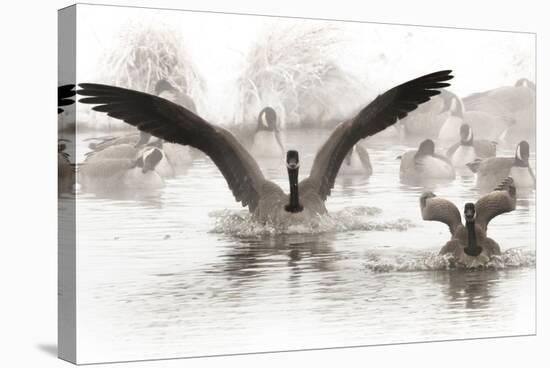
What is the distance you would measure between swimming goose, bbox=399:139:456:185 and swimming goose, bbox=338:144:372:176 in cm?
30

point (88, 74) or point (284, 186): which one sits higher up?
point (88, 74)

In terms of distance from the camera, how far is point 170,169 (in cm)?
959

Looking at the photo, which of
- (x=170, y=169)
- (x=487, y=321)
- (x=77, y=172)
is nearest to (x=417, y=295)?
(x=487, y=321)

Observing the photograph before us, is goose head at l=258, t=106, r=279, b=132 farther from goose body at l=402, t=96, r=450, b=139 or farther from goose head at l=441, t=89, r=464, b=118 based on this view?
goose head at l=441, t=89, r=464, b=118

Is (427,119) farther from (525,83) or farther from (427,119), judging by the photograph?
(525,83)

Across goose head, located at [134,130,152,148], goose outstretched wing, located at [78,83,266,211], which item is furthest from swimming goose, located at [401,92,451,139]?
goose head, located at [134,130,152,148]

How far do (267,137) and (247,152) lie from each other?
7.6 inches

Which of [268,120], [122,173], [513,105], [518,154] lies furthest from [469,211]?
[122,173]

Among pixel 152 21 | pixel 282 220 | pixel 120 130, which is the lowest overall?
pixel 282 220

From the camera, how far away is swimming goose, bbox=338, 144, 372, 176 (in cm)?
1017

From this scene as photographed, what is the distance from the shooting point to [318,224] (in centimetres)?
999

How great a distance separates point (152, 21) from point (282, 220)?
1.71m

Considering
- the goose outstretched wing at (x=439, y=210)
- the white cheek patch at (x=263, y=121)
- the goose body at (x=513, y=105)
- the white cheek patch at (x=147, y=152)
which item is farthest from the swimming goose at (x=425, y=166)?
the white cheek patch at (x=147, y=152)

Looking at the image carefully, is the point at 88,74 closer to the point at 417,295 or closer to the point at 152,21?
the point at 152,21
